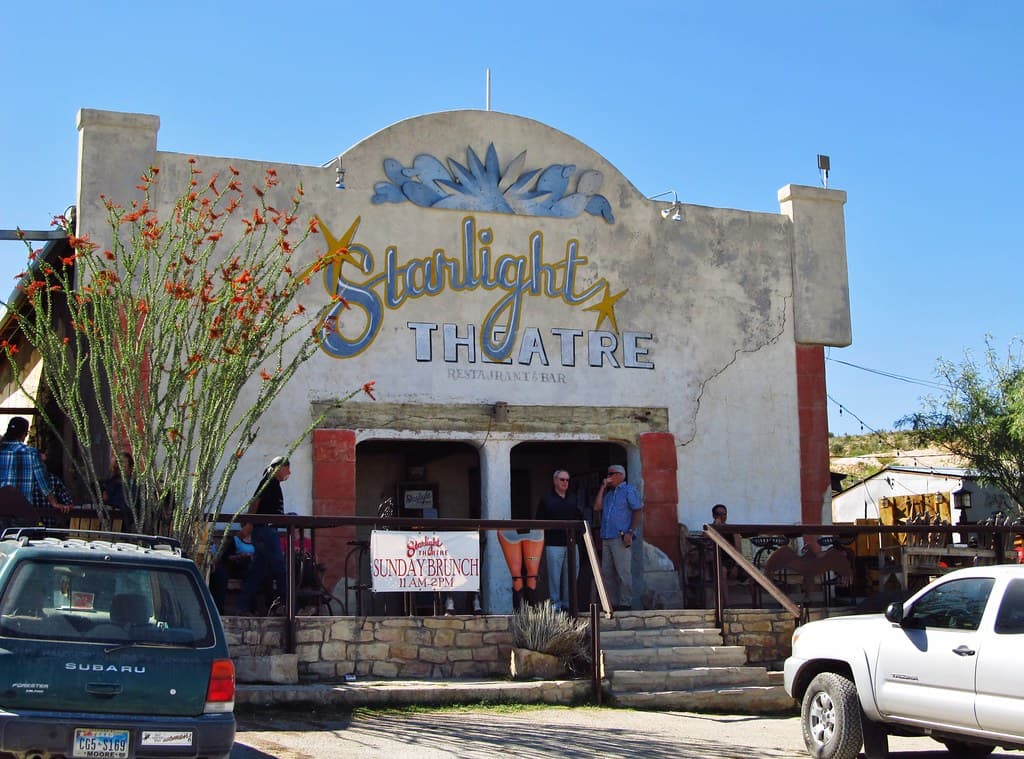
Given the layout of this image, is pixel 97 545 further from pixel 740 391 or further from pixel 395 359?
pixel 740 391

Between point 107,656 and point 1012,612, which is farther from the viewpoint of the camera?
point 1012,612

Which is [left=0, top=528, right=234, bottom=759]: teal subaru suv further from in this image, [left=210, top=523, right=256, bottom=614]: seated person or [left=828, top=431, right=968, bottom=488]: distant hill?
[left=828, top=431, right=968, bottom=488]: distant hill

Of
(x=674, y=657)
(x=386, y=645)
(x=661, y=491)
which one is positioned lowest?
(x=674, y=657)

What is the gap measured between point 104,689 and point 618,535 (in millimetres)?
8329

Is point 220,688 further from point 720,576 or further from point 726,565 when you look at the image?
point 726,565

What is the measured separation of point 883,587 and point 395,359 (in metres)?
6.47

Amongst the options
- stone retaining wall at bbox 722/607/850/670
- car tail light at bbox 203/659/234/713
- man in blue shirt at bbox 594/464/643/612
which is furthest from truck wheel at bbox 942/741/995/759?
car tail light at bbox 203/659/234/713

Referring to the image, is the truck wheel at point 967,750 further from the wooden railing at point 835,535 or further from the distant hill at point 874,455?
the distant hill at point 874,455

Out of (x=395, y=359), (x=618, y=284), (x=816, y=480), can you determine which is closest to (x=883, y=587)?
(x=816, y=480)

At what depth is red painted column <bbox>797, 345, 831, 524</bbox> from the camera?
17109 millimetres

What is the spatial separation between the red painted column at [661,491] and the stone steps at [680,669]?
2558 millimetres

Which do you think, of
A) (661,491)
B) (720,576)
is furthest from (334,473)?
(720,576)

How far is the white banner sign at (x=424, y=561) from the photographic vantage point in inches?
487

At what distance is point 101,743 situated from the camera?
696cm
